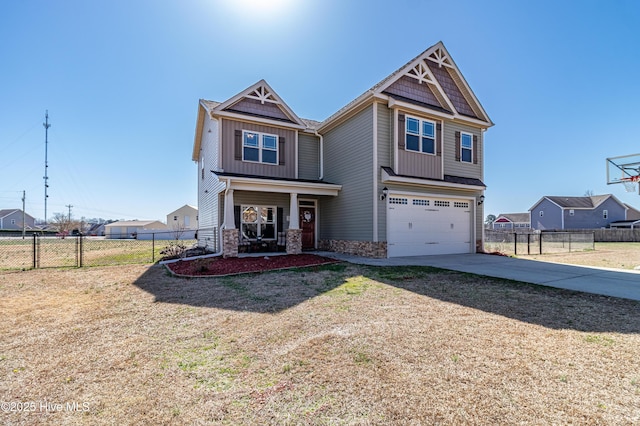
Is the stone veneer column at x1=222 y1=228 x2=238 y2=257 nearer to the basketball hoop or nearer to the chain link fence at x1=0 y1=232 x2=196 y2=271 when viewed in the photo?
the chain link fence at x1=0 y1=232 x2=196 y2=271

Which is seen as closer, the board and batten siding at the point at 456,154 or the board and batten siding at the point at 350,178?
the board and batten siding at the point at 350,178

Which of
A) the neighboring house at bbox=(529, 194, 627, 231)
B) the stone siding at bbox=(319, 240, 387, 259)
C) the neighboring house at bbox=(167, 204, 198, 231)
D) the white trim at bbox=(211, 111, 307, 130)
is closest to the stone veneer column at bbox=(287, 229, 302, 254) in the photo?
the stone siding at bbox=(319, 240, 387, 259)

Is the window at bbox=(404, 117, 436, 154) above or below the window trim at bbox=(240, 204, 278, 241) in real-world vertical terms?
above

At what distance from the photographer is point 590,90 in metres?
16.2

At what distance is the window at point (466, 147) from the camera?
47.7 ft

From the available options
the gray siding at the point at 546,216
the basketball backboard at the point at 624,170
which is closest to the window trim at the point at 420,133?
the basketball backboard at the point at 624,170

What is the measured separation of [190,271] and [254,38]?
29.7 ft

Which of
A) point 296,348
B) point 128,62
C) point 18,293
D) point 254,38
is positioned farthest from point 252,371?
point 128,62

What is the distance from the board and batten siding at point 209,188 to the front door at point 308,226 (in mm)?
4080

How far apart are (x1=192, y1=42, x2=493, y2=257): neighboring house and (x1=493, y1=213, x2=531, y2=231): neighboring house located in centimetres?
4656

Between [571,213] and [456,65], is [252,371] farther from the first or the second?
[571,213]

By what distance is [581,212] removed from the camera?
41.2m

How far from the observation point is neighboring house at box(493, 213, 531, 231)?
52.9m

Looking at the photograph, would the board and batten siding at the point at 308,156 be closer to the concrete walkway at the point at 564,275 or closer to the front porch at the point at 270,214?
the front porch at the point at 270,214
